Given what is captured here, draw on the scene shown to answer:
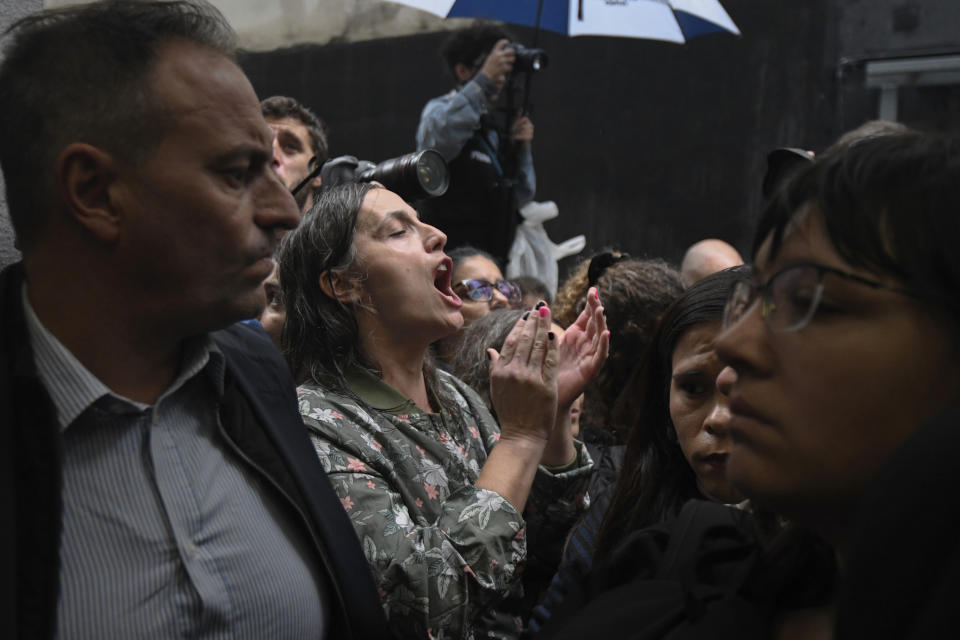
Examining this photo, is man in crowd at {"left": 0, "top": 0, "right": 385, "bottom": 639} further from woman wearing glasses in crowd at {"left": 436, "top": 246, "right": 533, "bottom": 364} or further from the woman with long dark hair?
woman wearing glasses in crowd at {"left": 436, "top": 246, "right": 533, "bottom": 364}

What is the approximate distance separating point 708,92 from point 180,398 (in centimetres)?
611

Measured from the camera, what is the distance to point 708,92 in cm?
680

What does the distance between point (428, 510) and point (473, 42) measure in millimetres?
2923

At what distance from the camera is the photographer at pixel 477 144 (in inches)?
160

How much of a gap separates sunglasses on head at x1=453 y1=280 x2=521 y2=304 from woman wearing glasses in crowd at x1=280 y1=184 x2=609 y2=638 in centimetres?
123

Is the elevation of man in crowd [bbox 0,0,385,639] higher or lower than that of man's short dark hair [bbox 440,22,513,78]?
lower

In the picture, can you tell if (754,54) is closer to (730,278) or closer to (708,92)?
(708,92)

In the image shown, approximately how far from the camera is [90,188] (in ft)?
4.01

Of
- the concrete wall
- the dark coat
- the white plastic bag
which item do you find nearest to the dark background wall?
the concrete wall

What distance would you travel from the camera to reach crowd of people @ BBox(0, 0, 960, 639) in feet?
2.81

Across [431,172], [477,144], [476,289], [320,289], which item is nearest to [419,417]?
[320,289]

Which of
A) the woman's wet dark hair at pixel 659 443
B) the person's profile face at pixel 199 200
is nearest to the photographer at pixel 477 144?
the woman's wet dark hair at pixel 659 443

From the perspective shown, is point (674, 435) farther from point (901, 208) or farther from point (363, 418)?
point (901, 208)

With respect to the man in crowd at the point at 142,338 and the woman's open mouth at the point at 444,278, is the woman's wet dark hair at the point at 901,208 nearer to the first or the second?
the man in crowd at the point at 142,338
